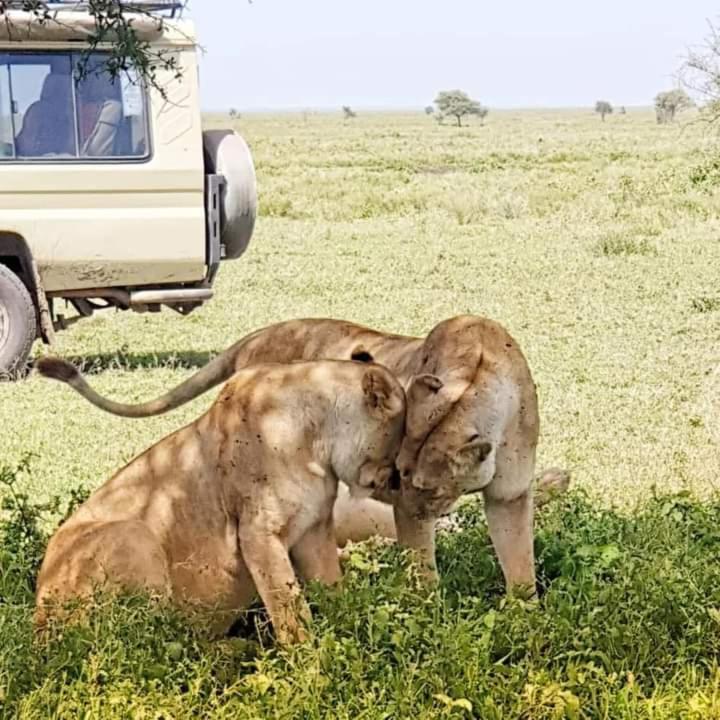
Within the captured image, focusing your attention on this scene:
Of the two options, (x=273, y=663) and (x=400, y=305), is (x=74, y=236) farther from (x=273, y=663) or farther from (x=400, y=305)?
(x=273, y=663)

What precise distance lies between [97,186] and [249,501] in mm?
6033

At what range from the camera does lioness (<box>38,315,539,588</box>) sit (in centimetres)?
400

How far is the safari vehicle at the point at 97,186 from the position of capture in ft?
31.4

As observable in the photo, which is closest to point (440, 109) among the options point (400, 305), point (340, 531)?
point (400, 305)

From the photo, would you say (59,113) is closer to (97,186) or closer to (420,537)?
(97,186)

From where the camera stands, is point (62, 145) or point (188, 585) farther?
point (62, 145)

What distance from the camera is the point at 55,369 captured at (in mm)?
4578

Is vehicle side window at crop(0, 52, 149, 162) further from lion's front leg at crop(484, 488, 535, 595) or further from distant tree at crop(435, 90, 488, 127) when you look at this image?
distant tree at crop(435, 90, 488, 127)

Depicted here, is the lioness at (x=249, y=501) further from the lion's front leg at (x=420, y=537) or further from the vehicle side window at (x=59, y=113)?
the vehicle side window at (x=59, y=113)

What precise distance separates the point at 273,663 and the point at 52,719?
58cm

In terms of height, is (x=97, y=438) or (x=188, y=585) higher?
(x=188, y=585)

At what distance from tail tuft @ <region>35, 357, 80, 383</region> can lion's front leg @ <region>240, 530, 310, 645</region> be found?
0.95m

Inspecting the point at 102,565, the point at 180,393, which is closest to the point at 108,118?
the point at 180,393

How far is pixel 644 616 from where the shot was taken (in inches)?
159
